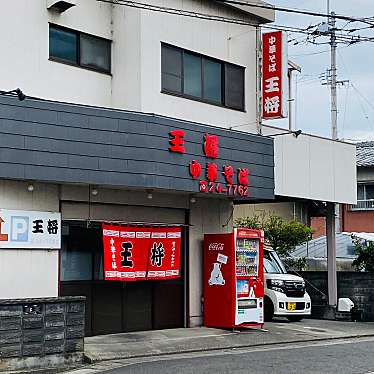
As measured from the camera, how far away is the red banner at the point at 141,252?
16.1 m

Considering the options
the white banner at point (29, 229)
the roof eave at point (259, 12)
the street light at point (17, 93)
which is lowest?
the white banner at point (29, 229)

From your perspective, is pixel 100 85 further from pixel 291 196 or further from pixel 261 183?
pixel 291 196

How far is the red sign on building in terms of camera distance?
1852 cm

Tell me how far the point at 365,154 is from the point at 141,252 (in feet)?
74.9

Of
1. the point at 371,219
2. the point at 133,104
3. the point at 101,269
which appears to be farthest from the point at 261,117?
the point at 371,219

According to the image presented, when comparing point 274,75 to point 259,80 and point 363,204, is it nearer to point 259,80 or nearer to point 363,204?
point 259,80

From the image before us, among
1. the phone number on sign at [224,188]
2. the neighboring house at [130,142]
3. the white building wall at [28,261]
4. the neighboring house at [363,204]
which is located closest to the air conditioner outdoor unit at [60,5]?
the neighboring house at [130,142]

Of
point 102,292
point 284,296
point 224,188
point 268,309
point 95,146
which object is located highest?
point 95,146

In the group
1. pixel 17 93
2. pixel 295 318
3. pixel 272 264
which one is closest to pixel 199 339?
pixel 272 264

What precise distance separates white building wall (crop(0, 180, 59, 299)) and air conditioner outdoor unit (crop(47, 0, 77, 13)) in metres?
3.68

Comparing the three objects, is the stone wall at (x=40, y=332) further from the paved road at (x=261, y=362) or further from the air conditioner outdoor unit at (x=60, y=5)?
the air conditioner outdoor unit at (x=60, y=5)

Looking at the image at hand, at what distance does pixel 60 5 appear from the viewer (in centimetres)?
1531

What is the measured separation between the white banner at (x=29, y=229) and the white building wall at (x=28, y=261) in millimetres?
120

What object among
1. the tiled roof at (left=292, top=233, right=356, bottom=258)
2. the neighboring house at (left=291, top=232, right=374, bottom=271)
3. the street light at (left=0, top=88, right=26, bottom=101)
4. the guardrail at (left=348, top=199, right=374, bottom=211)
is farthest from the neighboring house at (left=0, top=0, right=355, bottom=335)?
the guardrail at (left=348, top=199, right=374, bottom=211)
